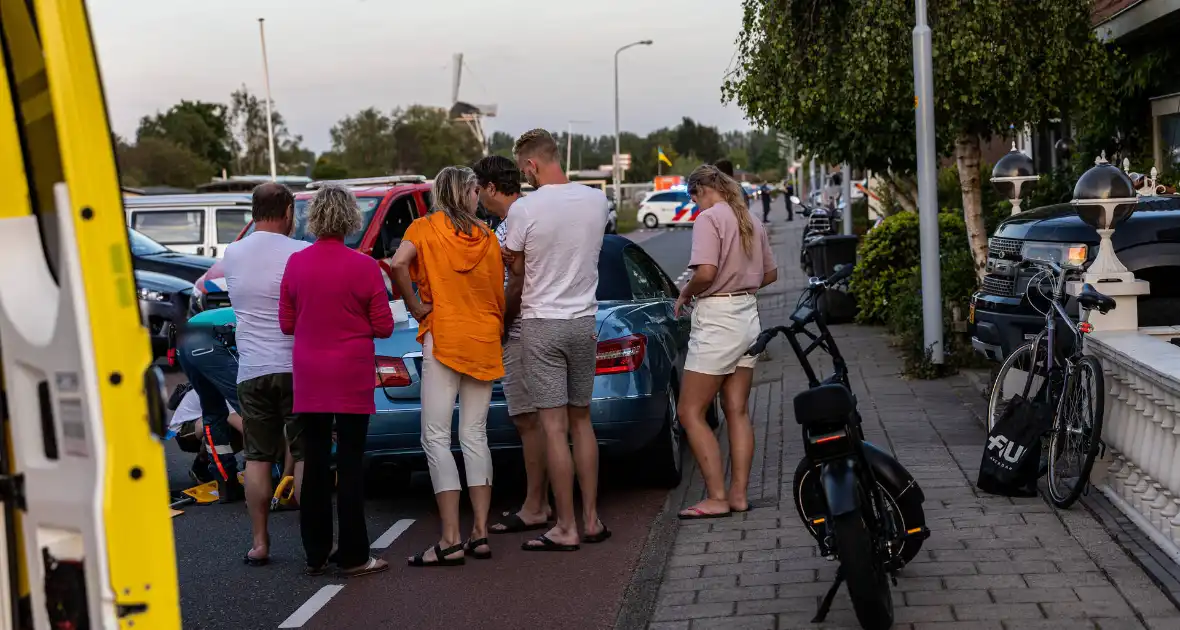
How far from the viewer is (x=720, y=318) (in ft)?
23.1

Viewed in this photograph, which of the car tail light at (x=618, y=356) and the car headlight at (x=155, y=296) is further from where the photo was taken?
the car headlight at (x=155, y=296)

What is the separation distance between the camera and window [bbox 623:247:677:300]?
8664 mm

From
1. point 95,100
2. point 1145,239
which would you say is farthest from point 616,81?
point 95,100

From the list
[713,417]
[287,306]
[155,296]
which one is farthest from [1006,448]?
[155,296]

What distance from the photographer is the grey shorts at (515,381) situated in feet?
22.4

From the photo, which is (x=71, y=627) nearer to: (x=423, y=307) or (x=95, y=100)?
(x=95, y=100)

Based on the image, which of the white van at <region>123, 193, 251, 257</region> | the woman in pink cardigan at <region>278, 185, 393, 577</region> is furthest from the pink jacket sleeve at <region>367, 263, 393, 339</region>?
the white van at <region>123, 193, 251, 257</region>

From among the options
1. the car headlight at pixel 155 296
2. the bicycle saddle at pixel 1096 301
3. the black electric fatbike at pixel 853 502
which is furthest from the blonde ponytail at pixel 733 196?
the car headlight at pixel 155 296

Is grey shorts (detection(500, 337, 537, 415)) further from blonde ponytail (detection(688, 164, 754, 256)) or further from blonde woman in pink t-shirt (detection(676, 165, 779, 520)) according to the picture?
blonde ponytail (detection(688, 164, 754, 256))

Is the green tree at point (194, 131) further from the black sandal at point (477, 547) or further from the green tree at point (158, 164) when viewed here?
the black sandal at point (477, 547)

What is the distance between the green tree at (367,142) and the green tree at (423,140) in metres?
1.18

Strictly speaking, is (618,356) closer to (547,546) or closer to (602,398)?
(602,398)

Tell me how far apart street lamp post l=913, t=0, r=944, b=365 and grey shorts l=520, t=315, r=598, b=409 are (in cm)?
550

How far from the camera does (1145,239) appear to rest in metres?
8.40
